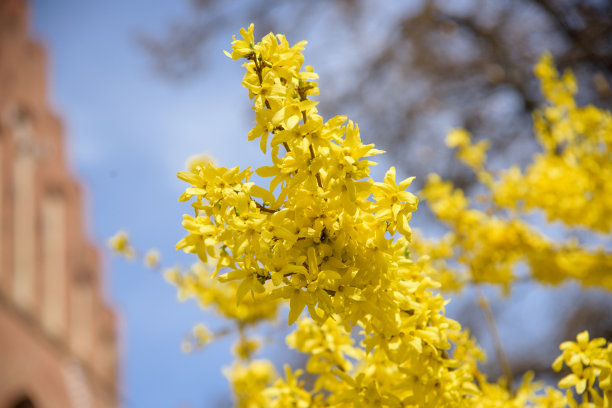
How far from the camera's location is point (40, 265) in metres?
15.7

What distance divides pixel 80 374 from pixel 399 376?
16.7m

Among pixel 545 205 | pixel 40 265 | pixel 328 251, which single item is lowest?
pixel 328 251

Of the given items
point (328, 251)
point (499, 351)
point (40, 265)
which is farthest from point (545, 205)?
point (40, 265)

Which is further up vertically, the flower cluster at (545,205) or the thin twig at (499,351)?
the flower cluster at (545,205)

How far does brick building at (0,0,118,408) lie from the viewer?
13.7 meters

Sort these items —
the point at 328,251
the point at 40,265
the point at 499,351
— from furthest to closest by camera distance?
1. the point at 40,265
2. the point at 499,351
3. the point at 328,251

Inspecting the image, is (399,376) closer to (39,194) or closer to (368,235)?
(368,235)

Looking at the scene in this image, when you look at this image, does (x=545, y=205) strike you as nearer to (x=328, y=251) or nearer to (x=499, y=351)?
(x=499, y=351)

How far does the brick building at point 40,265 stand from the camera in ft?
45.0

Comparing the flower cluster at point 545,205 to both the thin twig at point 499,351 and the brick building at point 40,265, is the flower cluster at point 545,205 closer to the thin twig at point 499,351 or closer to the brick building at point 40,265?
the thin twig at point 499,351

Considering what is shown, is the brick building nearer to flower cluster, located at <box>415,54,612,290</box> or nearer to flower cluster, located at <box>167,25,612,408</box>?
flower cluster, located at <box>415,54,612,290</box>

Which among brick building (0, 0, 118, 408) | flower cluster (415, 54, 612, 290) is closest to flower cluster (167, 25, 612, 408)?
flower cluster (415, 54, 612, 290)

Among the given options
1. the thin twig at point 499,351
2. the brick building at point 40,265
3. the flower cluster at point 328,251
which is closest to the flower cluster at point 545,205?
the thin twig at point 499,351

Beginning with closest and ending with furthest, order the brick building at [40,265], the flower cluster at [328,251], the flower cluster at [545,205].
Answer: the flower cluster at [328,251]
the flower cluster at [545,205]
the brick building at [40,265]
